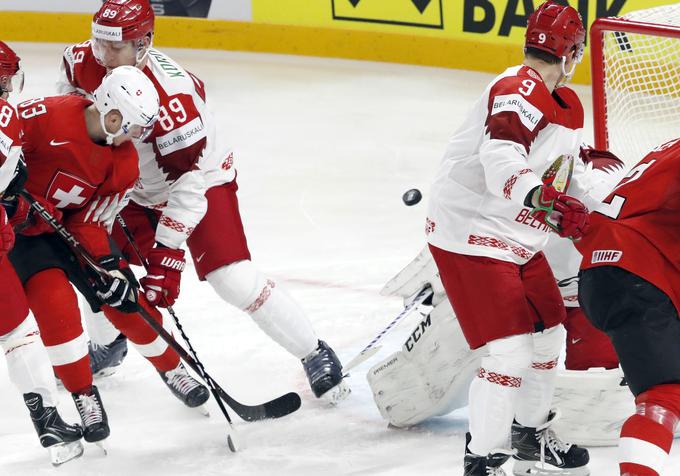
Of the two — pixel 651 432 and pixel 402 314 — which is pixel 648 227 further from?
pixel 402 314

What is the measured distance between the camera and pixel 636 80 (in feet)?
15.7

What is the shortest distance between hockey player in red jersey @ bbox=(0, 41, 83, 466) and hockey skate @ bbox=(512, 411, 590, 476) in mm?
1097

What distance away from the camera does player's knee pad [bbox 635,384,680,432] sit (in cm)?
230

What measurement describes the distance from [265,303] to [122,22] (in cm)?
86

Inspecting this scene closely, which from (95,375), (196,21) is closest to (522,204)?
(95,375)

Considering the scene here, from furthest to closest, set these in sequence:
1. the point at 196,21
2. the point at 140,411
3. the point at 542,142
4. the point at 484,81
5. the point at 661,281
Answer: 1. the point at 196,21
2. the point at 484,81
3. the point at 140,411
4. the point at 542,142
5. the point at 661,281

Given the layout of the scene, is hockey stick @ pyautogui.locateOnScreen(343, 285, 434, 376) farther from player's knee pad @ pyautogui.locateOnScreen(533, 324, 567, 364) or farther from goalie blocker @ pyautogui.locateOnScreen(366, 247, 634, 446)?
player's knee pad @ pyautogui.locateOnScreen(533, 324, 567, 364)

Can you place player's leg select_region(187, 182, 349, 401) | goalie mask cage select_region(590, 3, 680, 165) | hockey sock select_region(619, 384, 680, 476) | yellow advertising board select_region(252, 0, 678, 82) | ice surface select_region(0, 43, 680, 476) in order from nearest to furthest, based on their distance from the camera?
hockey sock select_region(619, 384, 680, 476) → ice surface select_region(0, 43, 680, 476) → player's leg select_region(187, 182, 349, 401) → goalie mask cage select_region(590, 3, 680, 165) → yellow advertising board select_region(252, 0, 678, 82)

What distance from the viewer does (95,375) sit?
3713 mm

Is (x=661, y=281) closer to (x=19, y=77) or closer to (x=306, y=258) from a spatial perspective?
(x=19, y=77)

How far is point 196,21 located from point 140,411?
16.7 feet

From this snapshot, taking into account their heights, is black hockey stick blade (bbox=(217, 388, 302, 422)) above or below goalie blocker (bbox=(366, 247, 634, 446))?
below

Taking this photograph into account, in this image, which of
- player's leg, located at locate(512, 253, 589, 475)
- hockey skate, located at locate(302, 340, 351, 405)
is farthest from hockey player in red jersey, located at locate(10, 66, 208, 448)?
player's leg, located at locate(512, 253, 589, 475)

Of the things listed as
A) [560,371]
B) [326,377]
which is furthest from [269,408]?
[560,371]
